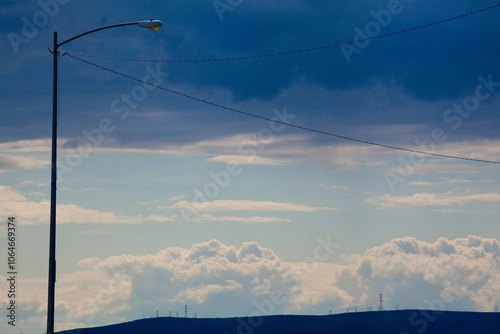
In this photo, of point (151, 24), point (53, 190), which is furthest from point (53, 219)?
point (151, 24)

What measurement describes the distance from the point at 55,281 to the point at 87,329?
603ft

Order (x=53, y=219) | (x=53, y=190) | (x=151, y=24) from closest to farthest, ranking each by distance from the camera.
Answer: (x=53, y=219), (x=53, y=190), (x=151, y=24)

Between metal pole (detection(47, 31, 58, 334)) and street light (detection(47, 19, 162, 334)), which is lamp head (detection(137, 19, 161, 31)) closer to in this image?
street light (detection(47, 19, 162, 334))

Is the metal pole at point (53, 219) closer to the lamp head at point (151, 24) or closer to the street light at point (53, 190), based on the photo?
the street light at point (53, 190)

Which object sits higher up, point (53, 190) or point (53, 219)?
point (53, 190)

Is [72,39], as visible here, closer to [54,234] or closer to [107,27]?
[107,27]

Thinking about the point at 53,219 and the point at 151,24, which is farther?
the point at 151,24

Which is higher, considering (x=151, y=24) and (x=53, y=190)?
(x=151, y=24)

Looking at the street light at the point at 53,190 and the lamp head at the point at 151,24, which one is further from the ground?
the lamp head at the point at 151,24

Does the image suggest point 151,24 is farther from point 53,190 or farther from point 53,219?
point 53,219

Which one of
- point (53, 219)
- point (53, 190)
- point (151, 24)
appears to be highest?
point (151, 24)

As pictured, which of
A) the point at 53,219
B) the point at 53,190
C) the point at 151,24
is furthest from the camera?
the point at 151,24

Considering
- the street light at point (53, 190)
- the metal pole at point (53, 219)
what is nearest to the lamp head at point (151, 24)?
the street light at point (53, 190)

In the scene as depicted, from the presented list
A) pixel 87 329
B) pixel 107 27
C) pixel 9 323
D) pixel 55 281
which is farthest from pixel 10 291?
pixel 87 329
